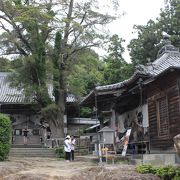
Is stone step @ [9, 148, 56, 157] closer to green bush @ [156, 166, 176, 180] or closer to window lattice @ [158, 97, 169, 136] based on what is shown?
window lattice @ [158, 97, 169, 136]

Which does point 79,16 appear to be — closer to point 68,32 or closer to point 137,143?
point 68,32

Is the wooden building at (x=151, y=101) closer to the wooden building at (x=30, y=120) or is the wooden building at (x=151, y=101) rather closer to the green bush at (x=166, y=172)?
→ the green bush at (x=166, y=172)

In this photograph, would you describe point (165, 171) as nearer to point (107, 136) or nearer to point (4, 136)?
point (107, 136)

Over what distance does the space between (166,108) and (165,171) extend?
599 cm

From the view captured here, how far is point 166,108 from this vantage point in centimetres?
1817

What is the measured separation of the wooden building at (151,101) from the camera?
17.4 meters

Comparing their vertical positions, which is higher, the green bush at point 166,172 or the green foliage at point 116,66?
the green foliage at point 116,66

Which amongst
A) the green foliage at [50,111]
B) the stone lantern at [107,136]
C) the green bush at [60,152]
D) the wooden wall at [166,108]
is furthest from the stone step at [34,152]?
the wooden wall at [166,108]

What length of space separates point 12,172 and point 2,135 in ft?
20.8

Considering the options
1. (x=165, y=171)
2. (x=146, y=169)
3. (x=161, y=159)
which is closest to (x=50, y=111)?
(x=161, y=159)

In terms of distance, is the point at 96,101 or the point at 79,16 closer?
the point at 96,101

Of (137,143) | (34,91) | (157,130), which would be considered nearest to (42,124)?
(34,91)

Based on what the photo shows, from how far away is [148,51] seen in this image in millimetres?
→ 40438

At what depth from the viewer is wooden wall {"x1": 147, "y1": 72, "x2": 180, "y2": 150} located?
56.0ft
